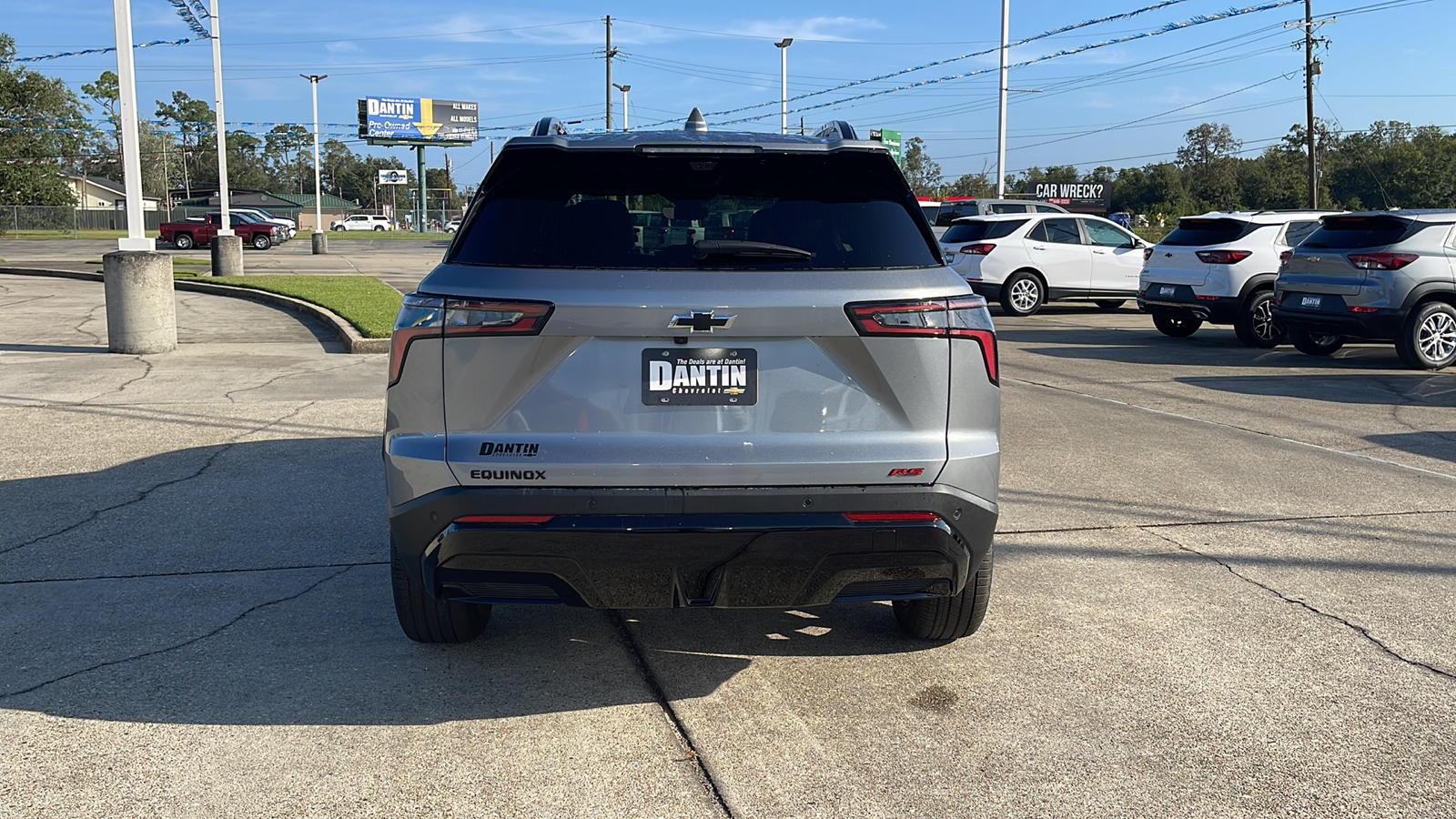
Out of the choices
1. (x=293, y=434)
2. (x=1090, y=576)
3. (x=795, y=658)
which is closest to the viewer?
(x=795, y=658)

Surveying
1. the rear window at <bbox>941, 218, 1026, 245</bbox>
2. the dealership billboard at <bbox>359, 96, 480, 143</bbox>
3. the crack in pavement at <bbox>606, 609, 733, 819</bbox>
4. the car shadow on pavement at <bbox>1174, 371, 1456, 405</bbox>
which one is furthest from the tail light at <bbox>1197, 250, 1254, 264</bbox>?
the dealership billboard at <bbox>359, 96, 480, 143</bbox>

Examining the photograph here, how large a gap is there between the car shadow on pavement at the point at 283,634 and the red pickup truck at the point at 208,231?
1704 inches

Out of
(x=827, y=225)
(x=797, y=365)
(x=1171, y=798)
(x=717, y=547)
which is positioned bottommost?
(x=1171, y=798)

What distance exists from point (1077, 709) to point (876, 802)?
972 millimetres

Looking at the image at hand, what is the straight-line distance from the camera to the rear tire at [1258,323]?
14977 mm

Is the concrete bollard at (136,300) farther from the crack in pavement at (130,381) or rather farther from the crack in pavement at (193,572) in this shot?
the crack in pavement at (193,572)

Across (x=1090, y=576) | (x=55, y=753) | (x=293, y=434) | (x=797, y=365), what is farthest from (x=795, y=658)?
(x=293, y=434)

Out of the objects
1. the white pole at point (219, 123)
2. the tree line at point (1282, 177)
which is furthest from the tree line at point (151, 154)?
the tree line at point (1282, 177)

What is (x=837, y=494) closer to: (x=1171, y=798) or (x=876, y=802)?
(x=876, y=802)

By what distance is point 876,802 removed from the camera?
3.17 meters

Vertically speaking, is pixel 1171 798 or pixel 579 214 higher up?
pixel 579 214

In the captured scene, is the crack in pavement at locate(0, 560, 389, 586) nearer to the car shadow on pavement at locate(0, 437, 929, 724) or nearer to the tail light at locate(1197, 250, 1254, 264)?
the car shadow on pavement at locate(0, 437, 929, 724)

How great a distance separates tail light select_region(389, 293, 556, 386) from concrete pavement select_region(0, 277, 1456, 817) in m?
1.19

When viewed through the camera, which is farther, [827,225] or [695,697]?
[695,697]
